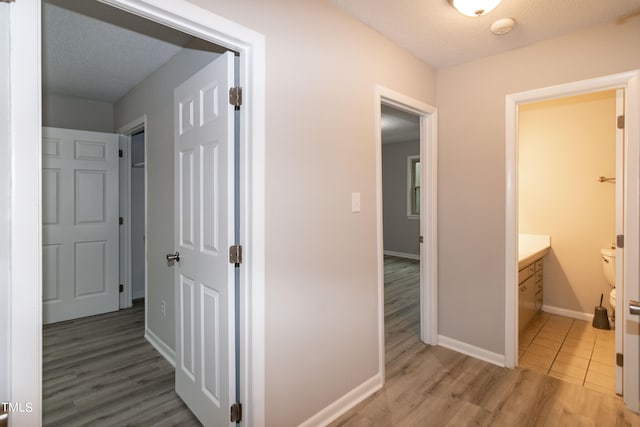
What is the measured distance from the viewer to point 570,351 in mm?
2785

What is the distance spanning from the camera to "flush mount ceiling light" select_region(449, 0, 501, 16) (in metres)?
1.73

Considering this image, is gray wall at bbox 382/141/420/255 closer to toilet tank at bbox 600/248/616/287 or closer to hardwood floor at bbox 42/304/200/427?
toilet tank at bbox 600/248/616/287

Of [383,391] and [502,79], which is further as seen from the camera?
[502,79]

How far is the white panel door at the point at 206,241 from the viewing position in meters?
1.64

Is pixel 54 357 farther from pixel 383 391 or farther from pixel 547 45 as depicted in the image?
pixel 547 45

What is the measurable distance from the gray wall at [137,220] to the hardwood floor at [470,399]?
3491 mm

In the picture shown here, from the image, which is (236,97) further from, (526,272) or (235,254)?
(526,272)

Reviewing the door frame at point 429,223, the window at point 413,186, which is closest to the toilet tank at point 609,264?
the door frame at point 429,223

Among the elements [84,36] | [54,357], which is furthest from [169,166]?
[54,357]

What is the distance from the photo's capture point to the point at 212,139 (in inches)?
68.6

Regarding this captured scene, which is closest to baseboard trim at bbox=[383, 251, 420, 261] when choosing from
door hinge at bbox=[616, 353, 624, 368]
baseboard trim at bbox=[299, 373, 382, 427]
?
door hinge at bbox=[616, 353, 624, 368]

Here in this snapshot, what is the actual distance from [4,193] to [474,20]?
2523 millimetres

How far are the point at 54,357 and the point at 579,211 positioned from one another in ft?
17.1

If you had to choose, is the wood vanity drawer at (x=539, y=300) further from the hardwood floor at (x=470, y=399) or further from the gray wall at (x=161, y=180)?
the gray wall at (x=161, y=180)
